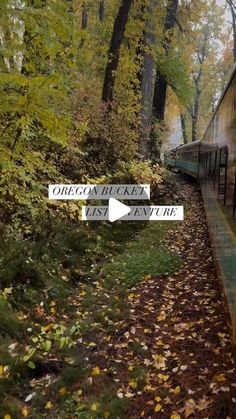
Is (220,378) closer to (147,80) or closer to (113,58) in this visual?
(113,58)

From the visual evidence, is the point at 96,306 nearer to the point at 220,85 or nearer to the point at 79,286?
the point at 79,286

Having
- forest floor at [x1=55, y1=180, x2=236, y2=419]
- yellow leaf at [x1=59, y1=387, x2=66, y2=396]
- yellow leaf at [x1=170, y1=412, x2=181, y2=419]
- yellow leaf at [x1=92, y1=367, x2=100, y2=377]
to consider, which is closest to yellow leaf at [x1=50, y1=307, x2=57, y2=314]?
forest floor at [x1=55, y1=180, x2=236, y2=419]

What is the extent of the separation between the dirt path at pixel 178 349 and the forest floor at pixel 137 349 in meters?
0.01

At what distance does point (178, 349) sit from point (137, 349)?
0.50 metres

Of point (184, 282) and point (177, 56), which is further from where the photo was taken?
point (177, 56)

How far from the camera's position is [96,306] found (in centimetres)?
614

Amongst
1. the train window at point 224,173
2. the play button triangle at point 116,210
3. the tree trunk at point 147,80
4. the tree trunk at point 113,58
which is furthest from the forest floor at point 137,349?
the tree trunk at point 147,80

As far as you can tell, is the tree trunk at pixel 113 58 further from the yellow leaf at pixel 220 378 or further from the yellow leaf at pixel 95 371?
the yellow leaf at pixel 220 378

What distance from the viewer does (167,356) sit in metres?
4.82

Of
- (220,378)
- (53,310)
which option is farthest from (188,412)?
(53,310)

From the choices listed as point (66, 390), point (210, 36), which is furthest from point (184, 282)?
point (210, 36)

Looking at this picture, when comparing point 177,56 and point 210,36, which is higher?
point 210,36

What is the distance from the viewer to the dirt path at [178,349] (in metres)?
3.96

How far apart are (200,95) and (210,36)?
6.64m
